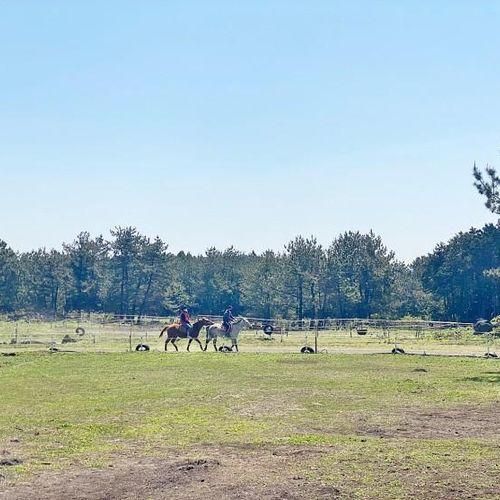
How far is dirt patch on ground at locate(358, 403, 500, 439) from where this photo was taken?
553 inches

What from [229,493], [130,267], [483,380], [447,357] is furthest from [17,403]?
[130,267]

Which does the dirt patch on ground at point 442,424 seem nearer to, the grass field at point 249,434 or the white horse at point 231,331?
the grass field at point 249,434

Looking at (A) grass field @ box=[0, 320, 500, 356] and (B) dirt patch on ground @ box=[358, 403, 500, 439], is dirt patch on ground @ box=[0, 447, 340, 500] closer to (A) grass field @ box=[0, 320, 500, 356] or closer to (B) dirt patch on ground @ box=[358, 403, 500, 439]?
(B) dirt patch on ground @ box=[358, 403, 500, 439]

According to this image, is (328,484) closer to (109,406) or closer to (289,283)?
(109,406)

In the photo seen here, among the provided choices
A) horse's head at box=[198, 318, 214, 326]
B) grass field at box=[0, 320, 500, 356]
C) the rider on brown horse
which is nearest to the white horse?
horse's head at box=[198, 318, 214, 326]

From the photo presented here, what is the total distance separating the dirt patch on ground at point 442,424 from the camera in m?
14.0

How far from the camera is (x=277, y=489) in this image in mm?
9844

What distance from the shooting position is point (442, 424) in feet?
50.0

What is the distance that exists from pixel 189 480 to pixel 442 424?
683cm

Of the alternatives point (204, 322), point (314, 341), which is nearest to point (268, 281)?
point (314, 341)

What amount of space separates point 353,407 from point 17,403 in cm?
839

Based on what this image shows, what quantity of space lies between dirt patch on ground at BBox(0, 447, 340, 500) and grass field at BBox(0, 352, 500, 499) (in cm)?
3

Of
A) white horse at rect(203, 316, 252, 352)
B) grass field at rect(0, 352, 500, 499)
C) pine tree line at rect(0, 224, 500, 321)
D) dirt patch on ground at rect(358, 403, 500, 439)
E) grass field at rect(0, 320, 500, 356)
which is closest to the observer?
grass field at rect(0, 352, 500, 499)

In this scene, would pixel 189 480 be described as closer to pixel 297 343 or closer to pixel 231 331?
pixel 231 331
